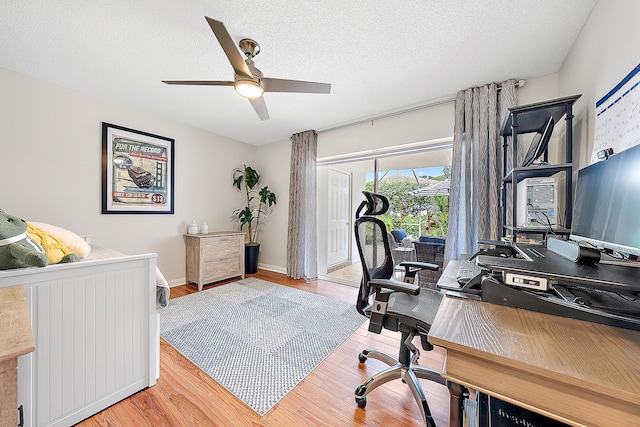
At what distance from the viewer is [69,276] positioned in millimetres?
1178

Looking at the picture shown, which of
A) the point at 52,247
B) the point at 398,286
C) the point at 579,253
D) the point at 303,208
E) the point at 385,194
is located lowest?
the point at 398,286

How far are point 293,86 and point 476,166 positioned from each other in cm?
192

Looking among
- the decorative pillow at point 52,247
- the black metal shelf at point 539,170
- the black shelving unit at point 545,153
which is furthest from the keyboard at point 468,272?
the decorative pillow at point 52,247

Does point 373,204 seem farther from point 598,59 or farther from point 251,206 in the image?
point 251,206

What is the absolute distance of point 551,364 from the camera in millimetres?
500

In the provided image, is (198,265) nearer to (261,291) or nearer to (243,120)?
(261,291)

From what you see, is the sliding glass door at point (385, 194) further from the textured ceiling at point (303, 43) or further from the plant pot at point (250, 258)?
the plant pot at point (250, 258)

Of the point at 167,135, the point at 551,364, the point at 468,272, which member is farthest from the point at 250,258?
the point at 551,364

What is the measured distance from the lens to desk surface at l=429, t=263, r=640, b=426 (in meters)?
0.45

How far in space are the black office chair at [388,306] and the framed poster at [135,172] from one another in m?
2.93

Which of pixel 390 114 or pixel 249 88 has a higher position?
pixel 390 114

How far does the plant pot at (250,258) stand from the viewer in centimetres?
396

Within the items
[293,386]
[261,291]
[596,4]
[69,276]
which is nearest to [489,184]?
[596,4]

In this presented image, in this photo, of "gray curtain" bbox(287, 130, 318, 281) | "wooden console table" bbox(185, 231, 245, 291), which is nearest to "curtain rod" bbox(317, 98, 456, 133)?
"gray curtain" bbox(287, 130, 318, 281)
